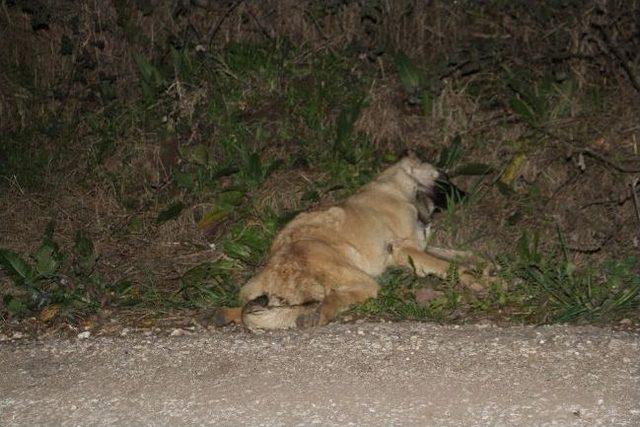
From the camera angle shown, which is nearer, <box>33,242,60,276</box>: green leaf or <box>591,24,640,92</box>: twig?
<box>33,242,60,276</box>: green leaf

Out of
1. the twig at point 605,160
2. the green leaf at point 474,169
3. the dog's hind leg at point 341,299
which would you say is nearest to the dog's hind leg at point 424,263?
the dog's hind leg at point 341,299

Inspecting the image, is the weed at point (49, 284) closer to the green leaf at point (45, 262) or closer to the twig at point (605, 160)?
the green leaf at point (45, 262)

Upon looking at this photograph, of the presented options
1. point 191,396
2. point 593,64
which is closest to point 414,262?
point 191,396

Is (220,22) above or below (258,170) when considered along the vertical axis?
above

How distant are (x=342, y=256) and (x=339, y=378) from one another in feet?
5.94

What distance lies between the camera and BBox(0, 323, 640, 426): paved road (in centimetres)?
468

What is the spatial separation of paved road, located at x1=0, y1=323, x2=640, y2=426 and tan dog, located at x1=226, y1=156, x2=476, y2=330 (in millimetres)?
249

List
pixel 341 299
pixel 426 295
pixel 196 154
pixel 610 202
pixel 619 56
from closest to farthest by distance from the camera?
pixel 341 299
pixel 426 295
pixel 610 202
pixel 619 56
pixel 196 154

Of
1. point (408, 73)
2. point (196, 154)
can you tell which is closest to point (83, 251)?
point (196, 154)

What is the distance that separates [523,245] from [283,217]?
7.37 feet

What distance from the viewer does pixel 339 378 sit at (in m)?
5.17

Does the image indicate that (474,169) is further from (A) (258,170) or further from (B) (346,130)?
(A) (258,170)

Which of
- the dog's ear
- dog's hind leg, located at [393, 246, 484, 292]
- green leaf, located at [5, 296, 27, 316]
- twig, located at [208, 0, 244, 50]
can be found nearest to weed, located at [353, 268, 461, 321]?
dog's hind leg, located at [393, 246, 484, 292]

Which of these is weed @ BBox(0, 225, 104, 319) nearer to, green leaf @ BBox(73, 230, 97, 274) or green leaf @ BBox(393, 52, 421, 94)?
green leaf @ BBox(73, 230, 97, 274)
